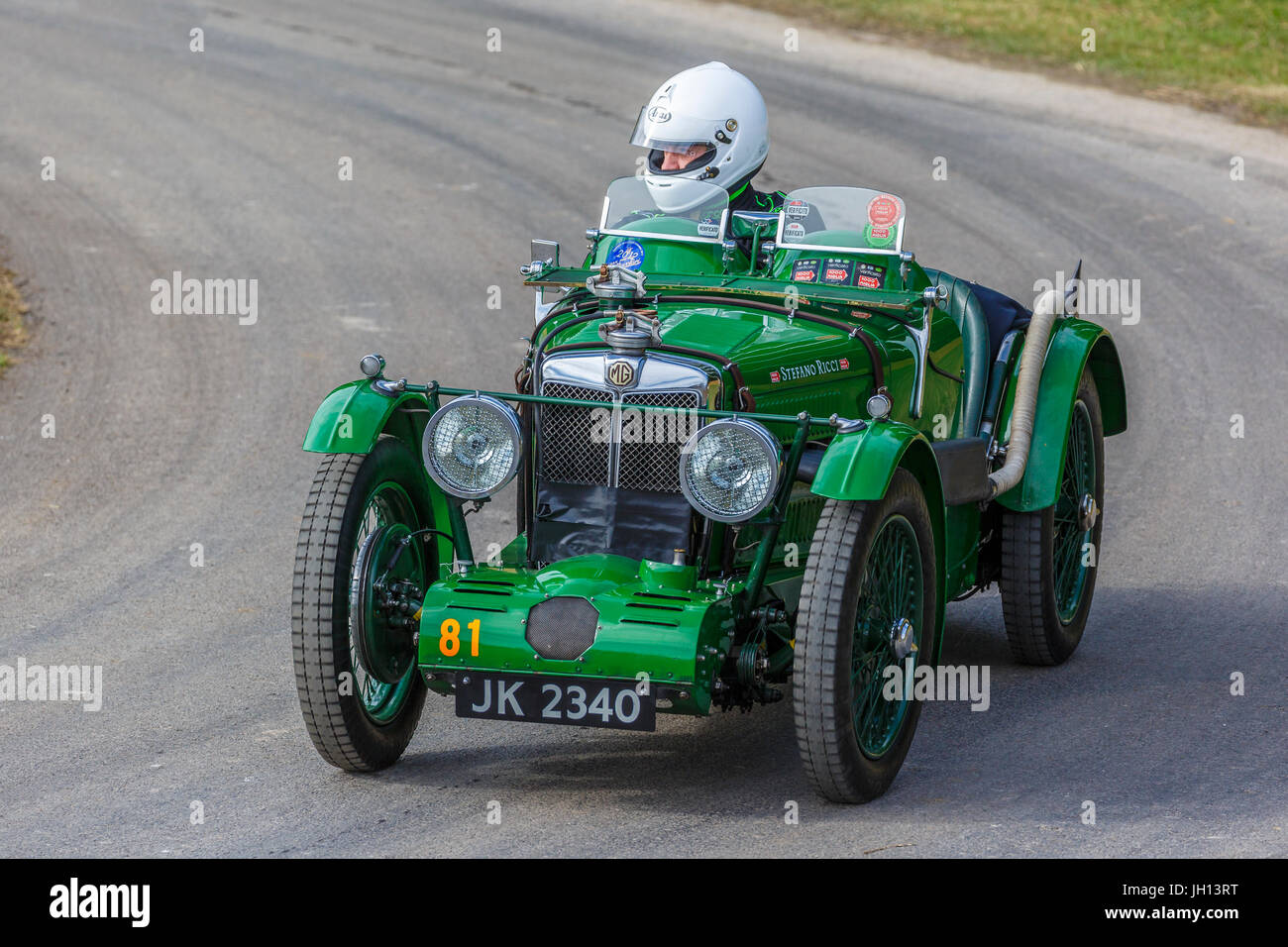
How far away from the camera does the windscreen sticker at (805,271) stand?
23.6 ft

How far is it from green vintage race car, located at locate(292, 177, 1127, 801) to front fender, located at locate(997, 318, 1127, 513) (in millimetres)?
138

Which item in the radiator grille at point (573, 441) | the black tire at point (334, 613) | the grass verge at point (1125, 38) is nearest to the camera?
the black tire at point (334, 613)

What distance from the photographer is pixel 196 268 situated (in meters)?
14.1

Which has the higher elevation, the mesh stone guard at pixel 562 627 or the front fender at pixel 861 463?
the front fender at pixel 861 463

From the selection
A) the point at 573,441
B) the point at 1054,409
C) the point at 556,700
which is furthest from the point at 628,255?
the point at 556,700

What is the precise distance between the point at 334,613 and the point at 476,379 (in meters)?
6.03

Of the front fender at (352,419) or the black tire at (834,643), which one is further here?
the front fender at (352,419)

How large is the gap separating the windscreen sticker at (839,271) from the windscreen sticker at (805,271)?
0.04m

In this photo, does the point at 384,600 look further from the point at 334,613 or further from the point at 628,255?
the point at 628,255

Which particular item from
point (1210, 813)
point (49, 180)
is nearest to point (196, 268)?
point (49, 180)

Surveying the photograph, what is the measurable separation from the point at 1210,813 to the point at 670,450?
2166mm

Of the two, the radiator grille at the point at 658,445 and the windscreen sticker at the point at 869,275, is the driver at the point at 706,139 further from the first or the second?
the radiator grille at the point at 658,445

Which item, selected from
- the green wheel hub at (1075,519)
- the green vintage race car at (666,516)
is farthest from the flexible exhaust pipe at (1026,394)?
the green wheel hub at (1075,519)

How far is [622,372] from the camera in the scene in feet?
20.0
